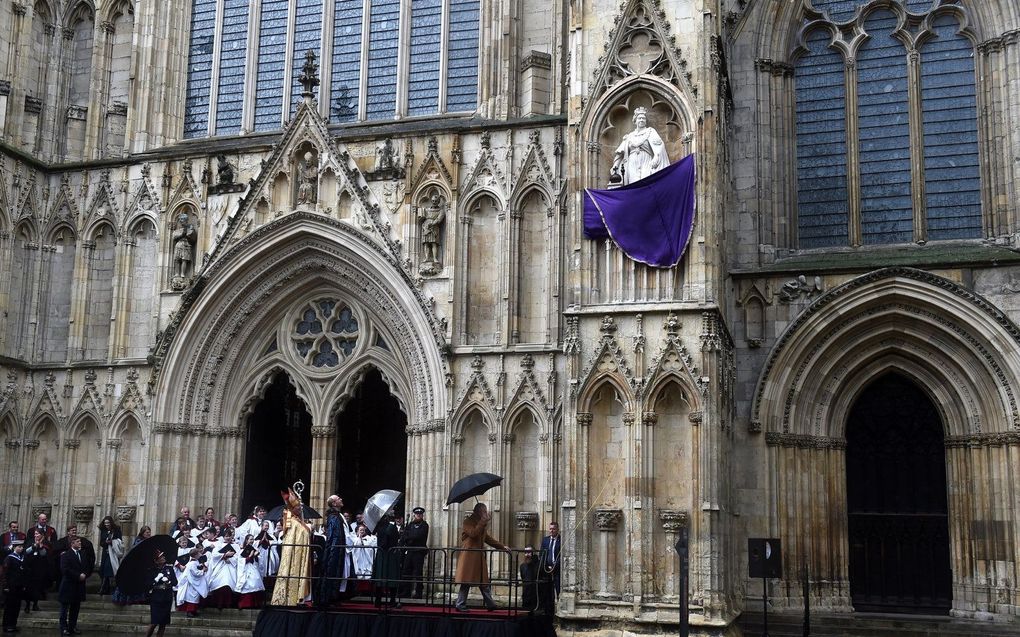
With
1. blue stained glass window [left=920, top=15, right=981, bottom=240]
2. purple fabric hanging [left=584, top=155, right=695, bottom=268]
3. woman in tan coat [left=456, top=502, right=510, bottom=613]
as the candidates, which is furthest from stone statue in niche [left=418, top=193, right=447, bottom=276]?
blue stained glass window [left=920, top=15, right=981, bottom=240]

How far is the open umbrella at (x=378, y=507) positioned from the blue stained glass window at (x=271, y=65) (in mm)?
8007

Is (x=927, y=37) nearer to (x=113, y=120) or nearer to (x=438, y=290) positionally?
(x=438, y=290)

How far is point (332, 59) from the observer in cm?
2230

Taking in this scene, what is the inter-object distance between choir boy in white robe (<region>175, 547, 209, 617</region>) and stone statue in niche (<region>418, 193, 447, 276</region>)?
5.77 m

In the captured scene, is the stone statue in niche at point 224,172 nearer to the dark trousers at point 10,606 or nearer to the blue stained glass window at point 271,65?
the blue stained glass window at point 271,65

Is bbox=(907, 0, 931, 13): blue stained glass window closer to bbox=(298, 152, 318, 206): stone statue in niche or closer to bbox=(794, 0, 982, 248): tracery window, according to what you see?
bbox=(794, 0, 982, 248): tracery window

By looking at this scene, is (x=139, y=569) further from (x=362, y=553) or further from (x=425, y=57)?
(x=425, y=57)

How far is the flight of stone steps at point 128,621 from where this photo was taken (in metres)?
→ 17.3

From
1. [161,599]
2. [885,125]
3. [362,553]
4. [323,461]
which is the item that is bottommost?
[161,599]

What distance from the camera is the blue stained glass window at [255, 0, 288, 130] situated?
22.5 meters

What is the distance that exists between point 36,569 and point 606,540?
28.2ft

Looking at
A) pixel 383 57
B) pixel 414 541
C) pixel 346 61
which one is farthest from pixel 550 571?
pixel 346 61

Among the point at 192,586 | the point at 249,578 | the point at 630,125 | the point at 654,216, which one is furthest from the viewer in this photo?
the point at 249,578

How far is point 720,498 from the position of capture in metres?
16.1
